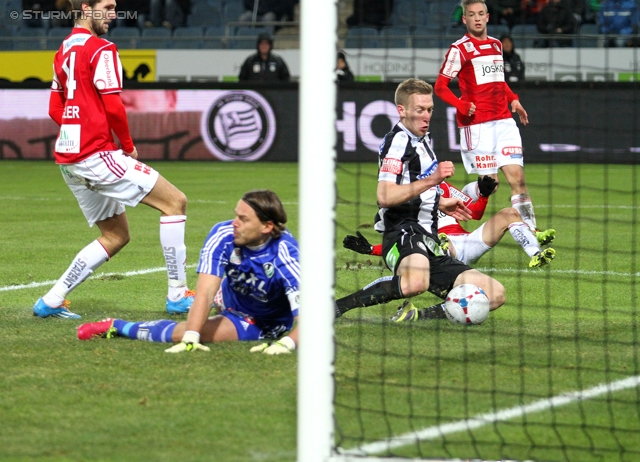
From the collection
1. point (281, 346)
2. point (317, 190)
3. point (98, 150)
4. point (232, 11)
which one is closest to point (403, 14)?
point (232, 11)

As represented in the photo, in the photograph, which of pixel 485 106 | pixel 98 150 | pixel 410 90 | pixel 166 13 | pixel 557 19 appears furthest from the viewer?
pixel 166 13

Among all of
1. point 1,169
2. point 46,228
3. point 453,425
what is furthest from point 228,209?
point 453,425

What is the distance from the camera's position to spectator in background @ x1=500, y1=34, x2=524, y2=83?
14477 millimetres

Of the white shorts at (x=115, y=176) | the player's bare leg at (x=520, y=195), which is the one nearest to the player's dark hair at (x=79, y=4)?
the white shorts at (x=115, y=176)

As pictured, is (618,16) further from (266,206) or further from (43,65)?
(43,65)

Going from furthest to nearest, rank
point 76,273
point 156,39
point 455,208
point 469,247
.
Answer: point 156,39 → point 469,247 → point 76,273 → point 455,208

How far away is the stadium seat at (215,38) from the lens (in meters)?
20.8

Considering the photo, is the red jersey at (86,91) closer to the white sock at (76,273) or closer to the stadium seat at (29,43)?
the white sock at (76,273)

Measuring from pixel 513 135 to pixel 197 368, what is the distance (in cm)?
512

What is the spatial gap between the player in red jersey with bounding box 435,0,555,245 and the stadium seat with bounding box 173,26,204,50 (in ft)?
40.9

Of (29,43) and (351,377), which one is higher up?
(29,43)

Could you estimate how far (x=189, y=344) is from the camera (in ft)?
17.4

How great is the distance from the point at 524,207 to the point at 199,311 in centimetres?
439

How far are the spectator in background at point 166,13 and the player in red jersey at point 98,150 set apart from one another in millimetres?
17100
